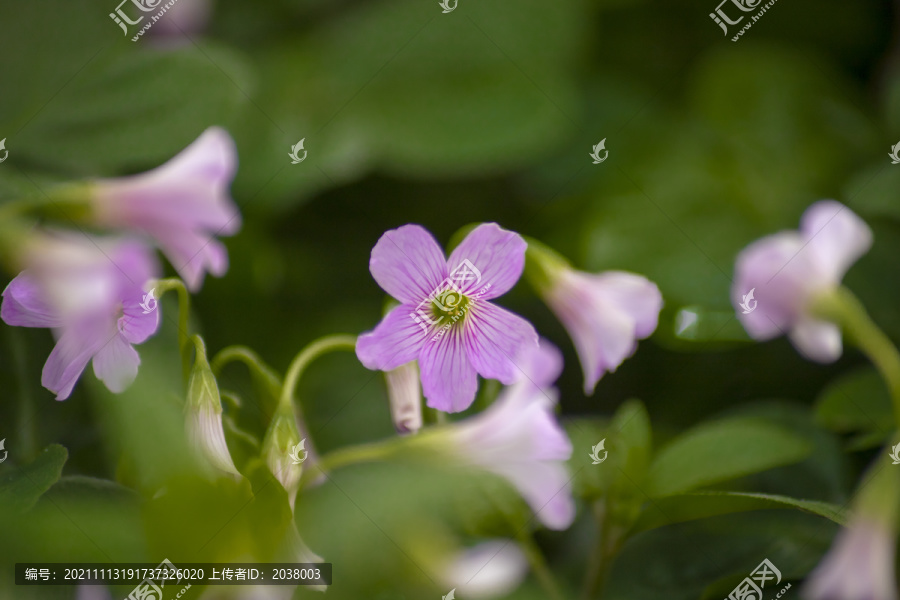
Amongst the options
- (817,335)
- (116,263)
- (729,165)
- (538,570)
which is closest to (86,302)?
(116,263)

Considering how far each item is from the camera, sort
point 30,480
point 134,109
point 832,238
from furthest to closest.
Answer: point 134,109 → point 832,238 → point 30,480

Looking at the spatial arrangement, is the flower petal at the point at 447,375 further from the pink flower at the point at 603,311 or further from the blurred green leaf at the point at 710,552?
the blurred green leaf at the point at 710,552

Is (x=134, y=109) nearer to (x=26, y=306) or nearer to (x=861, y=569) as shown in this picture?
(x=26, y=306)

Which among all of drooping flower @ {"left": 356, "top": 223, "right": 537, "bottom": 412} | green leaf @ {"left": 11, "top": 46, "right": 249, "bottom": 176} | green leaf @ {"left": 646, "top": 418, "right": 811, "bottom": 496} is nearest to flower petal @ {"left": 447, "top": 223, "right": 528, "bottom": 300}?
drooping flower @ {"left": 356, "top": 223, "right": 537, "bottom": 412}

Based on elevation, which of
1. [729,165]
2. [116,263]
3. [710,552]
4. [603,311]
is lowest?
[710,552]

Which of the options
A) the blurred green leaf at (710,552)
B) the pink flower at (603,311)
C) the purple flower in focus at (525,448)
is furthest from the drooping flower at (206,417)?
the blurred green leaf at (710,552)

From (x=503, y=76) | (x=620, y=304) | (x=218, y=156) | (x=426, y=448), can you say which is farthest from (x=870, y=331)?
(x=503, y=76)

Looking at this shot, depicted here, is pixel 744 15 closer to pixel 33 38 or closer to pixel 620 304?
pixel 620 304

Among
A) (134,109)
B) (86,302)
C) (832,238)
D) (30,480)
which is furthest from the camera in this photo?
(134,109)

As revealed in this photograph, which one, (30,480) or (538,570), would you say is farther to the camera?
(538,570)
